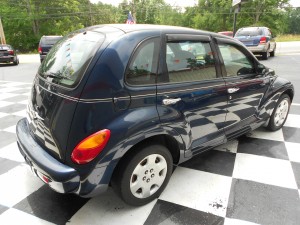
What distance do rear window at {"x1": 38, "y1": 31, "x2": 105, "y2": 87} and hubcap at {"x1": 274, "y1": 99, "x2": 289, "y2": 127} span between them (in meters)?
2.84

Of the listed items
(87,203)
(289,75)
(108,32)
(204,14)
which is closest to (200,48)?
(108,32)

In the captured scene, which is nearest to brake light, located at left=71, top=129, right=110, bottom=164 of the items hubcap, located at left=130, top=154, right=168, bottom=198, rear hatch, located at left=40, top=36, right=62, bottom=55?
hubcap, located at left=130, top=154, right=168, bottom=198

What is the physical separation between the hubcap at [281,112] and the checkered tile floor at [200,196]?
0.56m

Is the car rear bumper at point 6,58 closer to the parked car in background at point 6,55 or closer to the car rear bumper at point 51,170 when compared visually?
the parked car in background at point 6,55

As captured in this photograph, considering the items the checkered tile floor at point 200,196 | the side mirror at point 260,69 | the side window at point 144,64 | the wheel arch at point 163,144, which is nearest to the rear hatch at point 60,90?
the side window at point 144,64

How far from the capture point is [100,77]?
1.86 m

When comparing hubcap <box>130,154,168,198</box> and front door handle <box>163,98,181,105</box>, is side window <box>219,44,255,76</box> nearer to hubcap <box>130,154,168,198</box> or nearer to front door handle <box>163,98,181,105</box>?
front door handle <box>163,98,181,105</box>

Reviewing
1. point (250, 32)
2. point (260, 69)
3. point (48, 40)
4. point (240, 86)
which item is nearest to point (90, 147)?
point (240, 86)

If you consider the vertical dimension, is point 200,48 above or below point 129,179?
above

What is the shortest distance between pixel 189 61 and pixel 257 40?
404 inches

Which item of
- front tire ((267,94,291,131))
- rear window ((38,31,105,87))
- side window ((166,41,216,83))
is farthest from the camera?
front tire ((267,94,291,131))

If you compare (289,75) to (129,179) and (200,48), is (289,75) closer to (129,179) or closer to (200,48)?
(200,48)

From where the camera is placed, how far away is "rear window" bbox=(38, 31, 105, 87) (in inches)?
77.6

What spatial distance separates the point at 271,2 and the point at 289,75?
3294cm
